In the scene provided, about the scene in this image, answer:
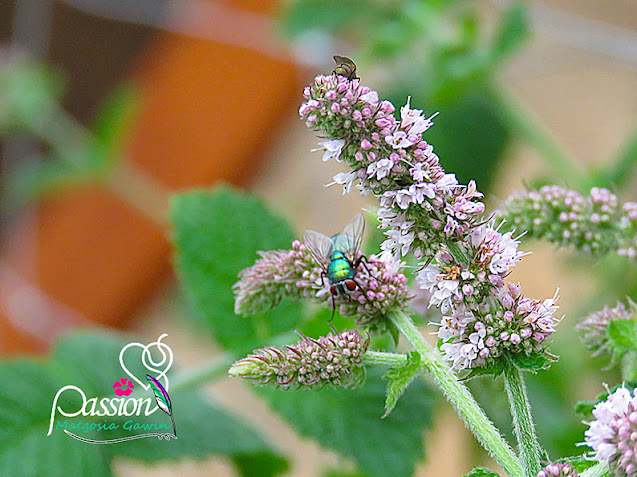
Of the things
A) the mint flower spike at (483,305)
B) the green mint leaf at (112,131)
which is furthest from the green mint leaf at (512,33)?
the green mint leaf at (112,131)

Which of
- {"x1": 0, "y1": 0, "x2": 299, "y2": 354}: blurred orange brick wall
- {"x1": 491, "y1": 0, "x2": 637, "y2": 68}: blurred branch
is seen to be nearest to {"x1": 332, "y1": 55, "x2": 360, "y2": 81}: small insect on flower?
{"x1": 491, "y1": 0, "x2": 637, "y2": 68}: blurred branch

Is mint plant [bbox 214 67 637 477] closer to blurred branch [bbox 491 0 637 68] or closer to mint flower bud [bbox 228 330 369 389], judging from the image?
mint flower bud [bbox 228 330 369 389]

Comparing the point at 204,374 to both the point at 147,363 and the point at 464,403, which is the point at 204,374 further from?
the point at 464,403

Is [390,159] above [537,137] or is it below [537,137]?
below

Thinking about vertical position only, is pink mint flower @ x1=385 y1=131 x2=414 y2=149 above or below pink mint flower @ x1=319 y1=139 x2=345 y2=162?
below

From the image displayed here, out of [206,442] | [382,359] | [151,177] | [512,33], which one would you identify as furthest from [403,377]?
[151,177]

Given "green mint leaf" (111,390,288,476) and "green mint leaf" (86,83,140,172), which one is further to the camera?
"green mint leaf" (86,83,140,172)
